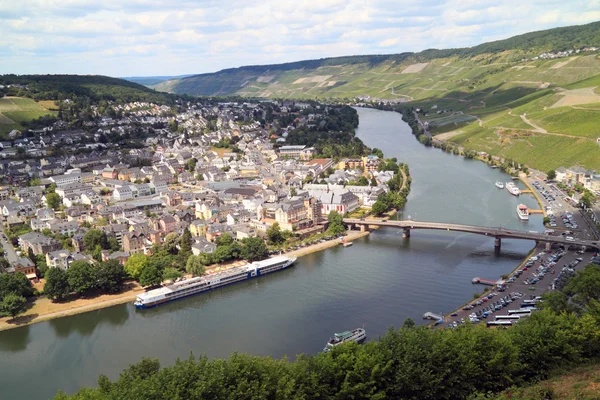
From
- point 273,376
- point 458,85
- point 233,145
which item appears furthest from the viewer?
point 458,85

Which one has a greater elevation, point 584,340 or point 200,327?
point 584,340

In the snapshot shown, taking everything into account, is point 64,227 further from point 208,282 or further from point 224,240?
point 208,282

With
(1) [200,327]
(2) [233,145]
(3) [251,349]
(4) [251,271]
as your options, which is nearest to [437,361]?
(3) [251,349]

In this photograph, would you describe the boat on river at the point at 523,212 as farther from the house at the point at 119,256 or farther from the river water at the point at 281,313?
the house at the point at 119,256

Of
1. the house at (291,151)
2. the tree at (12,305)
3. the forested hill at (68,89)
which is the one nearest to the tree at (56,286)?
the tree at (12,305)

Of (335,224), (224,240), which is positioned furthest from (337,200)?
(224,240)

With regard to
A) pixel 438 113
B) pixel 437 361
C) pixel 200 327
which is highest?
pixel 438 113

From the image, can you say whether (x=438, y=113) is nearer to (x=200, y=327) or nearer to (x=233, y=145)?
(x=233, y=145)
